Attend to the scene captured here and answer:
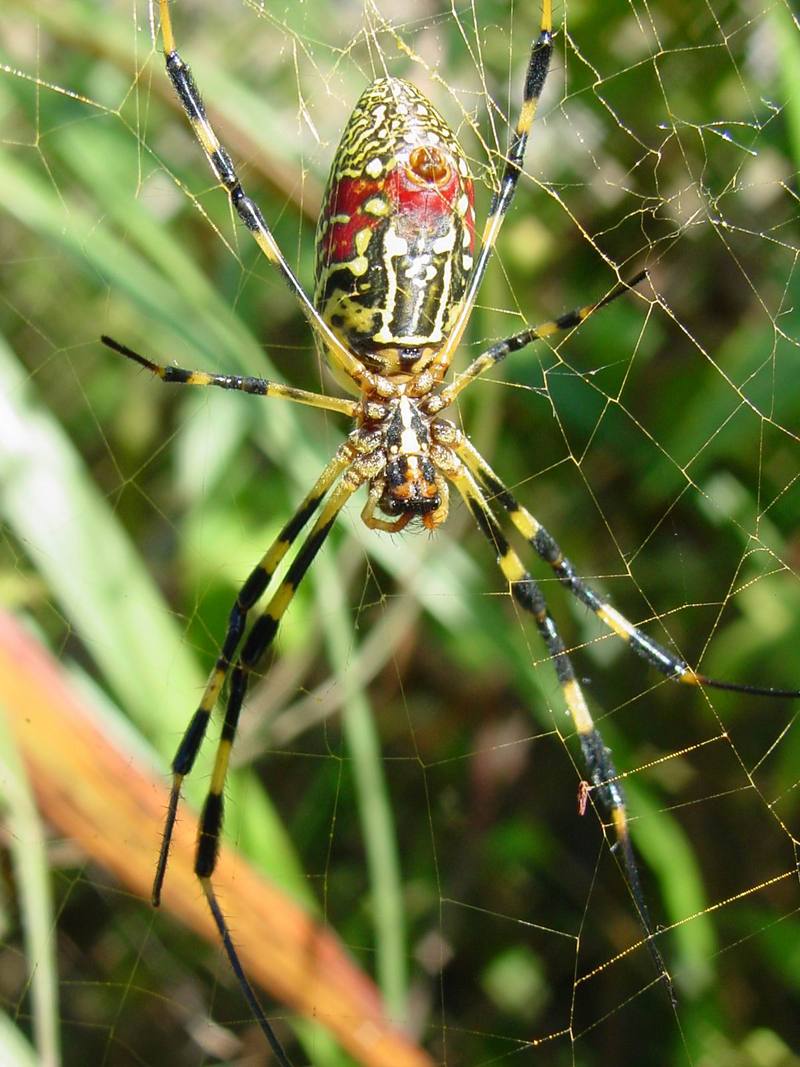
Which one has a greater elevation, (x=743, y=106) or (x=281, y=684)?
(x=743, y=106)

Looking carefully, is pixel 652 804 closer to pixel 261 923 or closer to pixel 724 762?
pixel 724 762

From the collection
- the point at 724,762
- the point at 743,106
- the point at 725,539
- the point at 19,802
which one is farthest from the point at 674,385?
the point at 19,802

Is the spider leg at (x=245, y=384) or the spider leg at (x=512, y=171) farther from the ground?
the spider leg at (x=512, y=171)

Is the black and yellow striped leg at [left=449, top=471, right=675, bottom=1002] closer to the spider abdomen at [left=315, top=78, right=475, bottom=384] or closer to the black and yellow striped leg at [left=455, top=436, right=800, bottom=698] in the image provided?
the black and yellow striped leg at [left=455, top=436, right=800, bottom=698]

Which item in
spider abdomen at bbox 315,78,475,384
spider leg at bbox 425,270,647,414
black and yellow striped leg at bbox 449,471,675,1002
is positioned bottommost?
black and yellow striped leg at bbox 449,471,675,1002

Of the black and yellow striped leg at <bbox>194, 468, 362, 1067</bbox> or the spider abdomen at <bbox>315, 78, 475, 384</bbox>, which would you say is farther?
the black and yellow striped leg at <bbox>194, 468, 362, 1067</bbox>

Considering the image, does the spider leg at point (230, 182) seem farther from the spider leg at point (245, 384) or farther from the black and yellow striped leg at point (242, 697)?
the black and yellow striped leg at point (242, 697)

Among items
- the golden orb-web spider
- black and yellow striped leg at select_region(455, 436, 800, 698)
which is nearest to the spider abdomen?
the golden orb-web spider

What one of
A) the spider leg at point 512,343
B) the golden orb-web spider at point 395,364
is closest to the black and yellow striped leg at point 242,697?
the golden orb-web spider at point 395,364
